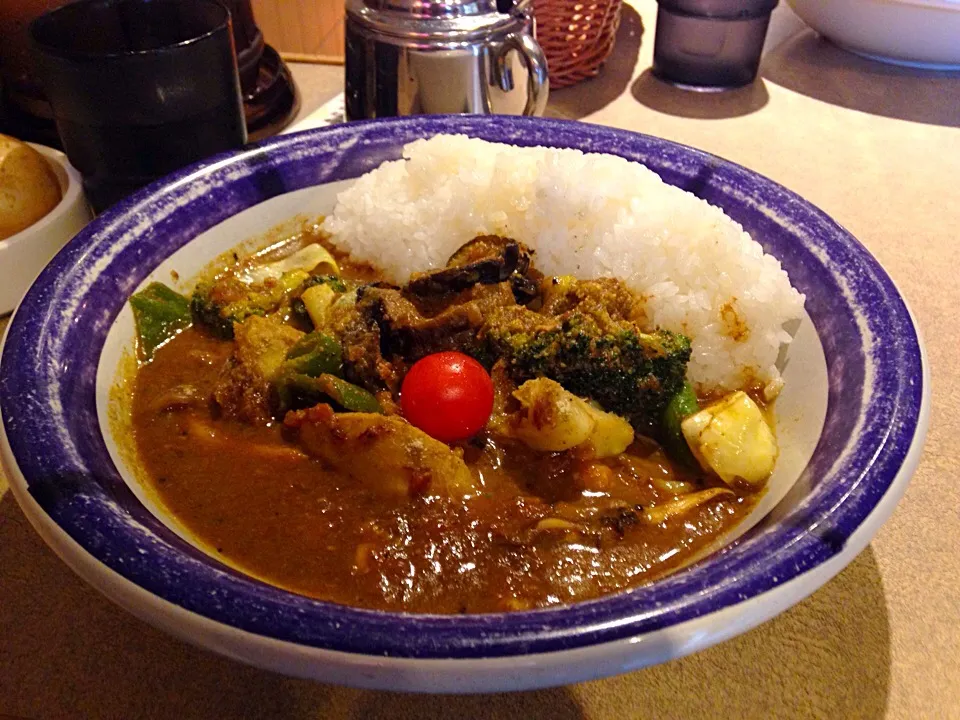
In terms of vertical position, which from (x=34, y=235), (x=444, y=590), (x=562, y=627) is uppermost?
(x=562, y=627)

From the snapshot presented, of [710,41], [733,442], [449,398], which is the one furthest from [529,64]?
[733,442]

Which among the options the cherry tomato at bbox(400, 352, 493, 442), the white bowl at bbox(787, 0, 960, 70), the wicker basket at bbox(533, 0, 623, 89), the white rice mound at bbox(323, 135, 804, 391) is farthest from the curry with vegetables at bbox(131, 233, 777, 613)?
the white bowl at bbox(787, 0, 960, 70)

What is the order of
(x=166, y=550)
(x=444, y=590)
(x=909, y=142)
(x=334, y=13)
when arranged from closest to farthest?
(x=166, y=550)
(x=444, y=590)
(x=909, y=142)
(x=334, y=13)

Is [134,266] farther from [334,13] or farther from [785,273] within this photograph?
[334,13]

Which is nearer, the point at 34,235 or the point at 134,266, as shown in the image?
the point at 134,266

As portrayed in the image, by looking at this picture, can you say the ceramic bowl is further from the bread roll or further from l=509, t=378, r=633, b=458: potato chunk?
the bread roll

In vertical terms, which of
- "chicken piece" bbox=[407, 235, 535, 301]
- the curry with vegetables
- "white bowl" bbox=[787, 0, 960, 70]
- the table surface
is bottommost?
the table surface

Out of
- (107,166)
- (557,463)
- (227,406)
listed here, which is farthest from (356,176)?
(557,463)

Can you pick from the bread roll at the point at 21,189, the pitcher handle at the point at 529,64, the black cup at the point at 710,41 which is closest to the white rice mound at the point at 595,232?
the pitcher handle at the point at 529,64
